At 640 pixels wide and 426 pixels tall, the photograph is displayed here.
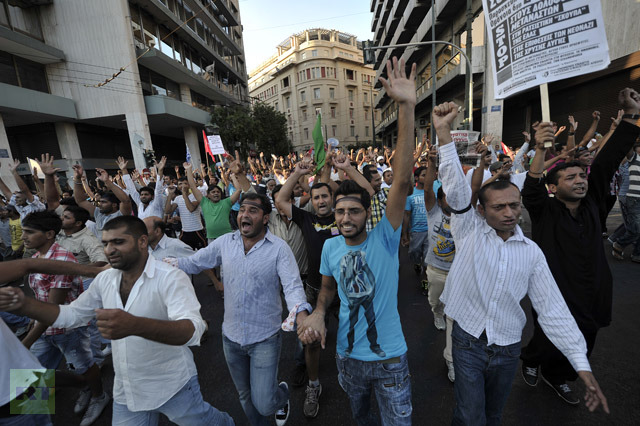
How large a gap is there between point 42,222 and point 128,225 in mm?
1463

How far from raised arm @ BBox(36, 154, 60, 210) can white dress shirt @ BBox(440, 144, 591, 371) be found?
16.0 feet

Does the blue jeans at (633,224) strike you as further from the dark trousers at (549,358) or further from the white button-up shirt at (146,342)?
the white button-up shirt at (146,342)

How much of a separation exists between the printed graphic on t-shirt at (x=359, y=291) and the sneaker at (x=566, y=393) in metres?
1.91

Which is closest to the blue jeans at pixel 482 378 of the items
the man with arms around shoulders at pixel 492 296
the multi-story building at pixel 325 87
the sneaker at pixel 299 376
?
the man with arms around shoulders at pixel 492 296

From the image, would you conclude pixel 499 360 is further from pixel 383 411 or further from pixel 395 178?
pixel 395 178

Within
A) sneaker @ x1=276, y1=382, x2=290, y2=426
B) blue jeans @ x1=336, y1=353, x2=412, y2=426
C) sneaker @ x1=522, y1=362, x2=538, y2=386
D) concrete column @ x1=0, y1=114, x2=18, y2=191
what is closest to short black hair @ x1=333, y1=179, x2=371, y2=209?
blue jeans @ x1=336, y1=353, x2=412, y2=426

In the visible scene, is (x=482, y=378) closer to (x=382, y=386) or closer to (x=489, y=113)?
(x=382, y=386)

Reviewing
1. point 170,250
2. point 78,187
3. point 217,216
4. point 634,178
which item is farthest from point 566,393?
point 78,187

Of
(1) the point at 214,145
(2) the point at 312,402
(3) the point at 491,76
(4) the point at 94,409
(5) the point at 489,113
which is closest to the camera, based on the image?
(2) the point at 312,402

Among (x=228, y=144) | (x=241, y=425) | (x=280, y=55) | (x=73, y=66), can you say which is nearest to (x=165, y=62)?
(x=73, y=66)

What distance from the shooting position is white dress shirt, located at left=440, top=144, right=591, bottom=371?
1613 mm

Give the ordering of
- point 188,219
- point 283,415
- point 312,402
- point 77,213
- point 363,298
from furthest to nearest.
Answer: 1. point 188,219
2. point 77,213
3. point 312,402
4. point 283,415
5. point 363,298

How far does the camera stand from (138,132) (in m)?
16.6

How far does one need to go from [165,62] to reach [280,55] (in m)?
43.2
